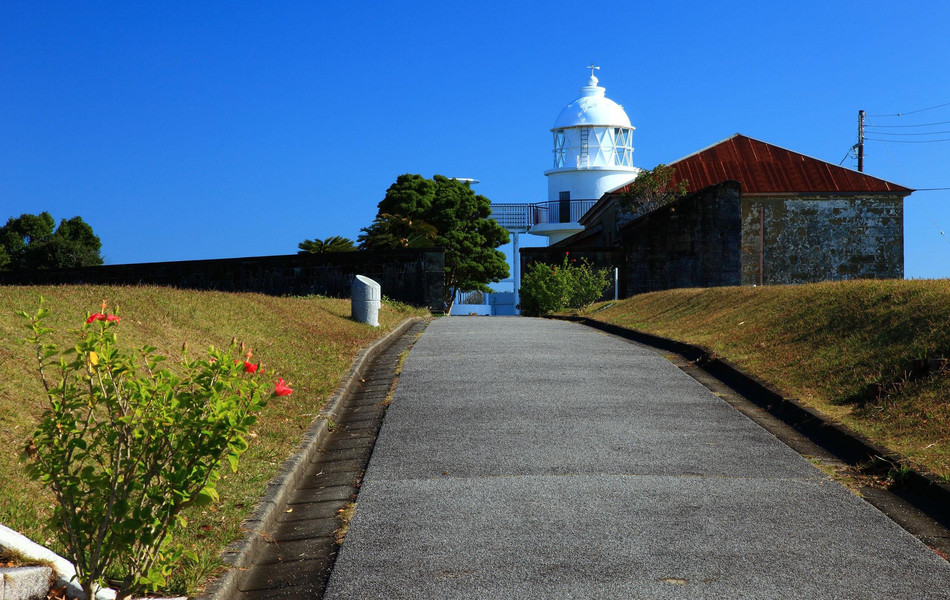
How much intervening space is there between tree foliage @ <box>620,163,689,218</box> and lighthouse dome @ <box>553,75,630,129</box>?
2189 centimetres

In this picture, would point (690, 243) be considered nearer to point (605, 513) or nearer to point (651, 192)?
point (651, 192)

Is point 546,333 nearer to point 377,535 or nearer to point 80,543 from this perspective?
point 377,535

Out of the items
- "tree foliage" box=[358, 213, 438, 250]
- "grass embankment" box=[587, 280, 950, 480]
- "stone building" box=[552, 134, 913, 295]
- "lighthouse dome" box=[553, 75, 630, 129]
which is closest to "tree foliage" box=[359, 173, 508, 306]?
"tree foliage" box=[358, 213, 438, 250]

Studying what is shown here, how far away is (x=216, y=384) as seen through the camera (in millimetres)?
3848

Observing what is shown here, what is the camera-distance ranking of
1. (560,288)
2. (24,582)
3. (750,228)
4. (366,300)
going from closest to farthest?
(24,582) → (366,300) → (560,288) → (750,228)

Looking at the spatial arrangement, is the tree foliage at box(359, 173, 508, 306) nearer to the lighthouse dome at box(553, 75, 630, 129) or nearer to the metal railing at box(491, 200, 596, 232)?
the metal railing at box(491, 200, 596, 232)

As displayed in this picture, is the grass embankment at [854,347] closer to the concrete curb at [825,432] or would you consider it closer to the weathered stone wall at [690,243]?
the concrete curb at [825,432]

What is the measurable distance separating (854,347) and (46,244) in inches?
2197

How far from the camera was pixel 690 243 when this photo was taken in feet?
98.5

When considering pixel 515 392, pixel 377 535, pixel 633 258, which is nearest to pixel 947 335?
pixel 515 392

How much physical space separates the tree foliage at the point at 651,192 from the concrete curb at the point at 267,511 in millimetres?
27503

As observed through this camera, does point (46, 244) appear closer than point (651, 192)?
No

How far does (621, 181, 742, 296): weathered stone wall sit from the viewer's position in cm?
2997

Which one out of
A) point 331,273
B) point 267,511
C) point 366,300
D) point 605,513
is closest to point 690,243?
point 331,273
